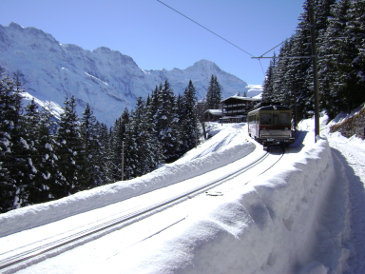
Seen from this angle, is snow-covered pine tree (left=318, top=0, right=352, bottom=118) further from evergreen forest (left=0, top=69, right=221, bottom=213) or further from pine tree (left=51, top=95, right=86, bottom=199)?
pine tree (left=51, top=95, right=86, bottom=199)

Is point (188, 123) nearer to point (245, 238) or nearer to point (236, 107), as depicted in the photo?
point (236, 107)

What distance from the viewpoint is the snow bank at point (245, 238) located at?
251cm

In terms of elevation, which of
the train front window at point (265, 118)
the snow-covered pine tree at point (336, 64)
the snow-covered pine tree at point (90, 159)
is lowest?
the snow-covered pine tree at point (90, 159)

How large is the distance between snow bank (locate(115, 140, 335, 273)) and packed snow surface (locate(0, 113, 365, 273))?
0.01 m

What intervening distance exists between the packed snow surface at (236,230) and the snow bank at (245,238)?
11mm

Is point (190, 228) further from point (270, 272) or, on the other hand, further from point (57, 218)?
point (57, 218)

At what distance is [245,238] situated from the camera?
316 centimetres

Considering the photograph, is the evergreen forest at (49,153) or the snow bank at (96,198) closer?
the snow bank at (96,198)

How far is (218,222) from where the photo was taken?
3193mm

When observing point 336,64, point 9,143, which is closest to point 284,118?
point 336,64

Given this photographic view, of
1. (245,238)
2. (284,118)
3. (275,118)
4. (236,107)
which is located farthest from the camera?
(236,107)

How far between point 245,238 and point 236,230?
146 millimetres

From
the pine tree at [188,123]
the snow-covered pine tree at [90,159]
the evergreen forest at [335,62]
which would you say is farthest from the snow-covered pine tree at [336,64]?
the snow-covered pine tree at [90,159]

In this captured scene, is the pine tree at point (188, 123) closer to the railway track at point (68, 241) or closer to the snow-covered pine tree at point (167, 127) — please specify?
the snow-covered pine tree at point (167, 127)
